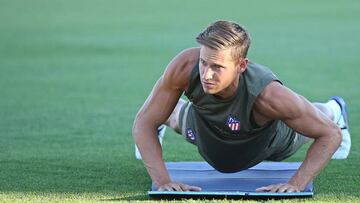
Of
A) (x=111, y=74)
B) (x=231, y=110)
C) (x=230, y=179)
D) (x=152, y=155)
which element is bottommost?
(x=111, y=74)

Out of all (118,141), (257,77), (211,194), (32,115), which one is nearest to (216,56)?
(257,77)

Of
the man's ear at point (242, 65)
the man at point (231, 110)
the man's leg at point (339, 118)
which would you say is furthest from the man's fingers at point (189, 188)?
the man's leg at point (339, 118)

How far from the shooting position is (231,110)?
5.55 metres

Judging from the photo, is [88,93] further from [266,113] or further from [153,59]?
[266,113]

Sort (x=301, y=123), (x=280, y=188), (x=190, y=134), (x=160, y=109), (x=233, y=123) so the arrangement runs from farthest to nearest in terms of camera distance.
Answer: (x=190, y=134), (x=160, y=109), (x=233, y=123), (x=301, y=123), (x=280, y=188)

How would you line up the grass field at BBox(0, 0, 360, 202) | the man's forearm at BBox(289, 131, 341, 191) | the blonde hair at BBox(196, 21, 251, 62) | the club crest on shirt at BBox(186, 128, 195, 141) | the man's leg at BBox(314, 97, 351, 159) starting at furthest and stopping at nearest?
1. the man's leg at BBox(314, 97, 351, 159)
2. the club crest on shirt at BBox(186, 128, 195, 141)
3. the grass field at BBox(0, 0, 360, 202)
4. the man's forearm at BBox(289, 131, 341, 191)
5. the blonde hair at BBox(196, 21, 251, 62)

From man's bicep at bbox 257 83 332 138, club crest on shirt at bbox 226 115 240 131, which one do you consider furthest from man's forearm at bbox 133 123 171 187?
man's bicep at bbox 257 83 332 138

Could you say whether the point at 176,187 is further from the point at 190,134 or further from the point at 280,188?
the point at 190,134

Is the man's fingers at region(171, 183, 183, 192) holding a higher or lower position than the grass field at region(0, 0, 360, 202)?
higher

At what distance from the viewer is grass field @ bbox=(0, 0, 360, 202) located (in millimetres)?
6230

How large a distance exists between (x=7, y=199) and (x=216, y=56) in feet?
4.58

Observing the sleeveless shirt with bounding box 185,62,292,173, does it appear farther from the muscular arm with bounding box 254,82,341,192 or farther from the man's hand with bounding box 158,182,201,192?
the man's hand with bounding box 158,182,201,192

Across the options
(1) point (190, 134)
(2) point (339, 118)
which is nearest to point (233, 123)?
(1) point (190, 134)

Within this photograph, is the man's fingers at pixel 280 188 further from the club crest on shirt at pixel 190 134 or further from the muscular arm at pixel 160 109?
the club crest on shirt at pixel 190 134
